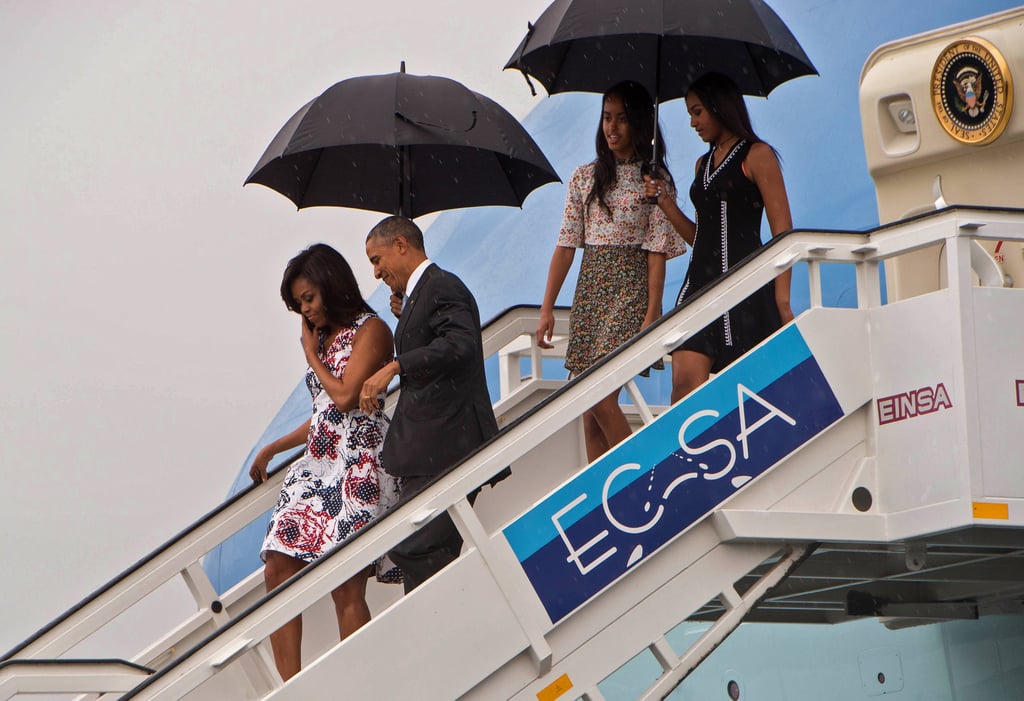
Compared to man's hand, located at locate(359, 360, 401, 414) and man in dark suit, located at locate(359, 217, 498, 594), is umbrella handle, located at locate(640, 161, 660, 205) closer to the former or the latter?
man in dark suit, located at locate(359, 217, 498, 594)

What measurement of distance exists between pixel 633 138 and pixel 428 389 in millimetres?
1180

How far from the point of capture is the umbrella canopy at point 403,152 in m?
4.49

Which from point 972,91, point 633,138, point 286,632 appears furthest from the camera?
point 972,91

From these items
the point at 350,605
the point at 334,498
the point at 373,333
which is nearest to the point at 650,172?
the point at 373,333

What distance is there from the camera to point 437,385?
12.6 feet

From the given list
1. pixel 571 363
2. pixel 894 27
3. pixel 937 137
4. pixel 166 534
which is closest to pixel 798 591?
pixel 571 363

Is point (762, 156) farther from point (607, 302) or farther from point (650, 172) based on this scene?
point (607, 302)

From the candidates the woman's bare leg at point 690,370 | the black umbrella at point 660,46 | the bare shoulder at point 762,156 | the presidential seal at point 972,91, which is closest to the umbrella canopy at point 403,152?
the black umbrella at point 660,46

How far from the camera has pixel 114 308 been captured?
7.84 metres

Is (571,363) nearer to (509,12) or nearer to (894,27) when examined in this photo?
(894,27)

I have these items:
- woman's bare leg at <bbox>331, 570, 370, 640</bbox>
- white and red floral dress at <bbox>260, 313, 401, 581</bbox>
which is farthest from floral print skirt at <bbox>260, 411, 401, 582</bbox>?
woman's bare leg at <bbox>331, 570, 370, 640</bbox>

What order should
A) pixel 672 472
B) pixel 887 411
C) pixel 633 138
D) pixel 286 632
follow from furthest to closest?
pixel 633 138 → pixel 286 632 → pixel 887 411 → pixel 672 472

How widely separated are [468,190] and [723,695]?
2.89m

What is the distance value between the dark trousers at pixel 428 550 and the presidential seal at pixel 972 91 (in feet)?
8.01
